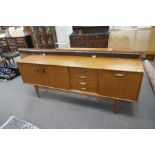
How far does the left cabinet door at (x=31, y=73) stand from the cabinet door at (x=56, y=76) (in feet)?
0.32

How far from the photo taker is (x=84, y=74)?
5.31 ft

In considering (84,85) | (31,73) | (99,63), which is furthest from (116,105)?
(31,73)

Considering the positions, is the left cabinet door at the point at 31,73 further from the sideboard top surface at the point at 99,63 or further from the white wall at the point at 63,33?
the white wall at the point at 63,33

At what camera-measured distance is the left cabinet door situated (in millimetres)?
1871

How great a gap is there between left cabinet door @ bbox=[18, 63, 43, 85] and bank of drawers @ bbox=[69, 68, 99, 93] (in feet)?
1.78

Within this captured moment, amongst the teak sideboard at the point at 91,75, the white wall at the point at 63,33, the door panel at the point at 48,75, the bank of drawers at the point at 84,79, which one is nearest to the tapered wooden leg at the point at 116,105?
the teak sideboard at the point at 91,75

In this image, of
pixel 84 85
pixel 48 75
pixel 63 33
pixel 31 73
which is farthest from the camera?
pixel 63 33

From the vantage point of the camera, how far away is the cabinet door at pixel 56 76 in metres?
1.71

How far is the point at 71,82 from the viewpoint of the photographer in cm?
177

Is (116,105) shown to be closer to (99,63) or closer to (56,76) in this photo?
Result: (99,63)

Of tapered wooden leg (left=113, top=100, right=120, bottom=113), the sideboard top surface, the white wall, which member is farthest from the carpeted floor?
the white wall

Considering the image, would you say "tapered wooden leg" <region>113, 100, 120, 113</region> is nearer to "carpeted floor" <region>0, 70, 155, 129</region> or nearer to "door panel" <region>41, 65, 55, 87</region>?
"carpeted floor" <region>0, 70, 155, 129</region>

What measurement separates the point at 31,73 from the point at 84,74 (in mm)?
892
